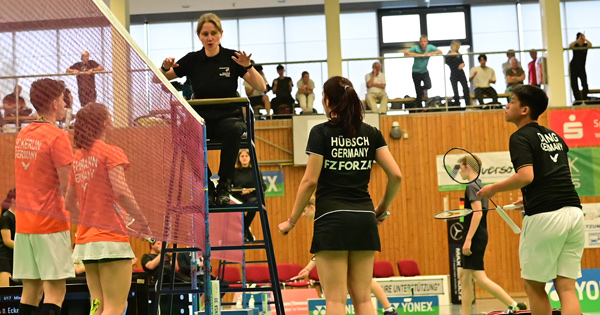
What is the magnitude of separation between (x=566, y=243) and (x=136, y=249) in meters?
12.6

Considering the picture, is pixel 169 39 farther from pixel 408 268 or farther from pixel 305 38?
pixel 408 268

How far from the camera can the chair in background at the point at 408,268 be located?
1476cm

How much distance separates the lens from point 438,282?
1338cm

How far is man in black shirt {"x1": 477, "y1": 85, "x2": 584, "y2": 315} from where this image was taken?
178 inches

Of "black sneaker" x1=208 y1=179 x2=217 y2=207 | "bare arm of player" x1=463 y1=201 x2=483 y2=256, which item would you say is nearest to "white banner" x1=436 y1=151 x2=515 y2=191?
"bare arm of player" x1=463 y1=201 x2=483 y2=256

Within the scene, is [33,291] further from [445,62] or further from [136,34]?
[136,34]

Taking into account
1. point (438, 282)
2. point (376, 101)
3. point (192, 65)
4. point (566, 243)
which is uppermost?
point (376, 101)

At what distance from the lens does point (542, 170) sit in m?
4.64

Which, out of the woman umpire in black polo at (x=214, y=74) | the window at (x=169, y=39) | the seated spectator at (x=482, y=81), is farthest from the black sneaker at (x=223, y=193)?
the window at (x=169, y=39)

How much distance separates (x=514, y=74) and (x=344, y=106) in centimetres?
1322

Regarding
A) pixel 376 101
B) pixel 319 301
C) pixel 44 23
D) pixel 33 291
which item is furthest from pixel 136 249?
pixel 44 23

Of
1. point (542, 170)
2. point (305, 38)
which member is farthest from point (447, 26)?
point (542, 170)

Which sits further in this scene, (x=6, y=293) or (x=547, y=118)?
(x=547, y=118)

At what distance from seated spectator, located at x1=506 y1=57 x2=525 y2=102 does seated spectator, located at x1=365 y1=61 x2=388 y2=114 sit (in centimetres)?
293
